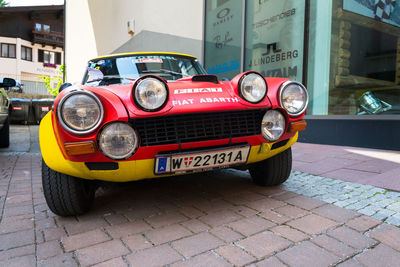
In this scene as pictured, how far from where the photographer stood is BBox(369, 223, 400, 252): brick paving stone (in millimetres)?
1585

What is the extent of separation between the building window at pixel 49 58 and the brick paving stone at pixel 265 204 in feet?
118

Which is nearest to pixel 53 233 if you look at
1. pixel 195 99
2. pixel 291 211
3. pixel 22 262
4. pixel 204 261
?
pixel 22 262

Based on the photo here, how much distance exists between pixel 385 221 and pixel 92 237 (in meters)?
1.82

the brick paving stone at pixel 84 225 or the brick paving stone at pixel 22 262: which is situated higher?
the brick paving stone at pixel 84 225

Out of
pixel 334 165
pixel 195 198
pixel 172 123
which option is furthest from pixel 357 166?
pixel 172 123

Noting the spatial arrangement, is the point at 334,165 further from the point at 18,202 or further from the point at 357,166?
the point at 18,202

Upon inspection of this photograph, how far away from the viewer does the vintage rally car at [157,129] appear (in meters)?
1.71

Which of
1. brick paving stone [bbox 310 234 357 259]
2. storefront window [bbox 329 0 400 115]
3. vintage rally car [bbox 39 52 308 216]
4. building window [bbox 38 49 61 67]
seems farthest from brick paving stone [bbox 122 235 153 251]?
building window [bbox 38 49 61 67]

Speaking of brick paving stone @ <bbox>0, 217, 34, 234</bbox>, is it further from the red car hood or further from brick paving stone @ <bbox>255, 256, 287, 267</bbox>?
brick paving stone @ <bbox>255, 256, 287, 267</bbox>

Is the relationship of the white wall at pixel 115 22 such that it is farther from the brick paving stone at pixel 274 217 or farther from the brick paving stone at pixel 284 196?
the brick paving stone at pixel 274 217

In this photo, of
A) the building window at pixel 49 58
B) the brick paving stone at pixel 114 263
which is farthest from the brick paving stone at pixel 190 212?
the building window at pixel 49 58

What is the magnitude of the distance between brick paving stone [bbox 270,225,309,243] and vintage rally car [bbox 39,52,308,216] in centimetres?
50

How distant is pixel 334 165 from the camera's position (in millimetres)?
3430

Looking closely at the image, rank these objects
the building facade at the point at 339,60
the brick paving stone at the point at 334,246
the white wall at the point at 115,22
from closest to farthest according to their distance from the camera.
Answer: the brick paving stone at the point at 334,246
the building facade at the point at 339,60
the white wall at the point at 115,22
